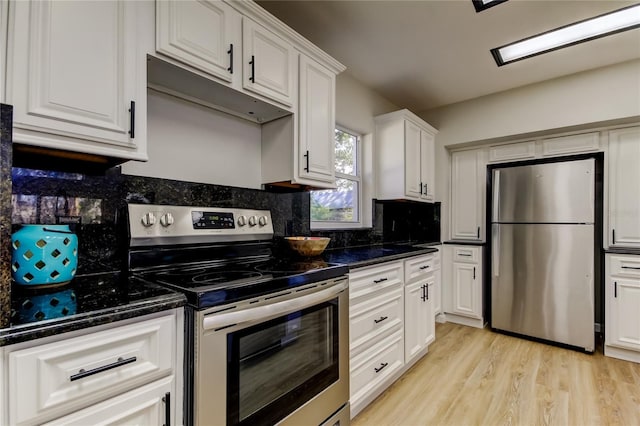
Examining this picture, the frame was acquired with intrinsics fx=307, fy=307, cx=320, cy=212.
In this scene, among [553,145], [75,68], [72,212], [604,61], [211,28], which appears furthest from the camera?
[553,145]

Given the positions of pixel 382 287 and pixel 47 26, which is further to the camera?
pixel 382 287

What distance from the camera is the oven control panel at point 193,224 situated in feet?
4.60

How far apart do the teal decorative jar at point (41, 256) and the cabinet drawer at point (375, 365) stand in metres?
1.45

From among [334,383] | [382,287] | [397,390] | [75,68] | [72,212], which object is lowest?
[397,390]

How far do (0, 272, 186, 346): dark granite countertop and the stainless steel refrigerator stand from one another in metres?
3.09

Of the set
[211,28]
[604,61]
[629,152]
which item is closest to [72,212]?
[211,28]

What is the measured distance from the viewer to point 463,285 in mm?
3434

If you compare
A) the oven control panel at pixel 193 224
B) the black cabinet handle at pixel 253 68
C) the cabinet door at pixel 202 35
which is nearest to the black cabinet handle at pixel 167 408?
the oven control panel at pixel 193 224

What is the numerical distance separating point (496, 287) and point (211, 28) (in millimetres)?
3277

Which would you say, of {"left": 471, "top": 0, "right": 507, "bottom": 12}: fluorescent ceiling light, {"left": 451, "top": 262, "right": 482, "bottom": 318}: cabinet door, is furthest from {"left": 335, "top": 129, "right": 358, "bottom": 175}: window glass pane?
{"left": 451, "top": 262, "right": 482, "bottom": 318}: cabinet door

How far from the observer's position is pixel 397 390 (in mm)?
2092

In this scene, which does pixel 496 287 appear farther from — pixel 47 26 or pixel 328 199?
pixel 47 26

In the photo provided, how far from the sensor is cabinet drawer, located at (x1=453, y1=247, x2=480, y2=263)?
3.36 metres

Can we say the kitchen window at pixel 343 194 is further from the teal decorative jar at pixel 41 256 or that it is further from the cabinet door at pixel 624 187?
the cabinet door at pixel 624 187
